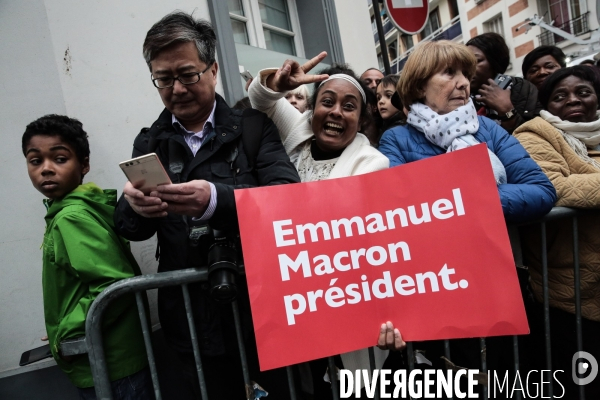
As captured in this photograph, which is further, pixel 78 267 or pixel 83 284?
pixel 83 284

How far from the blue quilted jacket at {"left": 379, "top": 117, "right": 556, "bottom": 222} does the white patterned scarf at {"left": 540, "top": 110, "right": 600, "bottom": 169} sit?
1.64 feet

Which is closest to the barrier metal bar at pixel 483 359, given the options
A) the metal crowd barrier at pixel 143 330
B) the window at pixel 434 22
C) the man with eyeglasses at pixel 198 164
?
the metal crowd barrier at pixel 143 330

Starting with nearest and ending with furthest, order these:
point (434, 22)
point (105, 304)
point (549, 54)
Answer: point (105, 304)
point (549, 54)
point (434, 22)

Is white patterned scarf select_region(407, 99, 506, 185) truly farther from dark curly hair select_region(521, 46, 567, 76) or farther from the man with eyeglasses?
dark curly hair select_region(521, 46, 567, 76)

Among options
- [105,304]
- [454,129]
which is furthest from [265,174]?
[454,129]

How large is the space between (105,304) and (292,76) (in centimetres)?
121

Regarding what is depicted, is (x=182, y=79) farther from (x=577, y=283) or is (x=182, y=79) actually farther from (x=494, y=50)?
(x=494, y=50)

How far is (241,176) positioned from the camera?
162cm

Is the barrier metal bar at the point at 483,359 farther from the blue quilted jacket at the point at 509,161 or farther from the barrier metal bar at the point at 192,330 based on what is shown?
the barrier metal bar at the point at 192,330

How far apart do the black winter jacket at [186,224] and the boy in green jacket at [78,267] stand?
0.20 metres

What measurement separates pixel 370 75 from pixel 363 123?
1634mm

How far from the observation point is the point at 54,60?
2438 millimetres

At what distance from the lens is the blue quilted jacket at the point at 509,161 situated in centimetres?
169

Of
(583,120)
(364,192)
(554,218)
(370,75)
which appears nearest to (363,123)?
(364,192)
